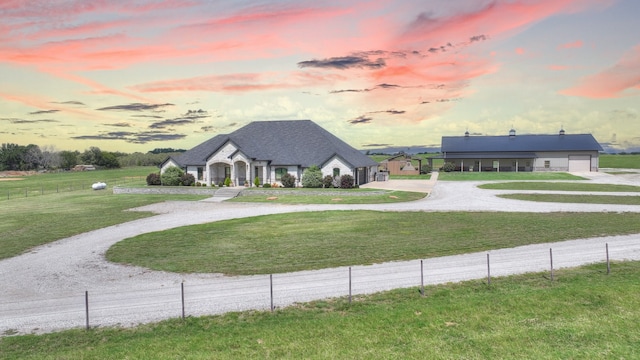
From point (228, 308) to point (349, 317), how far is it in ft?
12.9

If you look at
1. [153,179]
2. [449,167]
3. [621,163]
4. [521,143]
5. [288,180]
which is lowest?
[288,180]

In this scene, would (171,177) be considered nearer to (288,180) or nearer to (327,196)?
(288,180)

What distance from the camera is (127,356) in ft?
32.9

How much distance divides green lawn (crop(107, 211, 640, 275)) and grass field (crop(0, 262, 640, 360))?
4.76 meters

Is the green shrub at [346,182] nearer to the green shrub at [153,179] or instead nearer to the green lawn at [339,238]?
the green lawn at [339,238]

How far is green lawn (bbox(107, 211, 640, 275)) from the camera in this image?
18.1 m

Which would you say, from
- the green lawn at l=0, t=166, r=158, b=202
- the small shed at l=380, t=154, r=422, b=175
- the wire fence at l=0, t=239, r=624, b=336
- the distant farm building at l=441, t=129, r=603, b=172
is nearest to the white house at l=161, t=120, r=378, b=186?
the green lawn at l=0, t=166, r=158, b=202

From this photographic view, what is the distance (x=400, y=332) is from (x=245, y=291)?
584 centimetres

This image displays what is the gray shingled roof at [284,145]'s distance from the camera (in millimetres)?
55125

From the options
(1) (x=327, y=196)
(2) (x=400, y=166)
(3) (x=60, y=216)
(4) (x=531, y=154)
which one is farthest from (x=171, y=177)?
(4) (x=531, y=154)

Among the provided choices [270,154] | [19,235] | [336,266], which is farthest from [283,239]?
[270,154]

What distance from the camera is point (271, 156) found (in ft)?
183

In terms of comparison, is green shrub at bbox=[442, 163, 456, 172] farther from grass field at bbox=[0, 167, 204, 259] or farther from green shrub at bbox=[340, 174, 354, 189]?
grass field at bbox=[0, 167, 204, 259]

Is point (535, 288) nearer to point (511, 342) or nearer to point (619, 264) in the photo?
point (511, 342)
